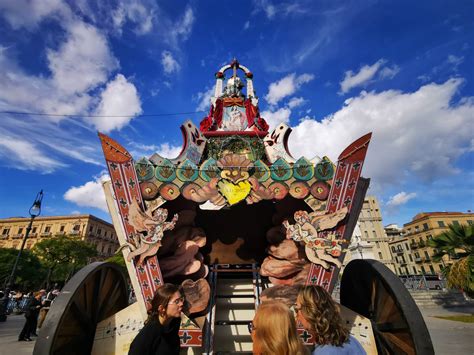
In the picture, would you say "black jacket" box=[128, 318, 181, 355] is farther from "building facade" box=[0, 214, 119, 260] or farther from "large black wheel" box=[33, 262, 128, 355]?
"building facade" box=[0, 214, 119, 260]

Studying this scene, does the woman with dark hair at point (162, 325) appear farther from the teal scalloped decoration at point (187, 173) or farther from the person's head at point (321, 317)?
the teal scalloped decoration at point (187, 173)

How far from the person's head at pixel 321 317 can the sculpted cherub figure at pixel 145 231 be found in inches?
125

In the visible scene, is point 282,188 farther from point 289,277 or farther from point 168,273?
point 168,273

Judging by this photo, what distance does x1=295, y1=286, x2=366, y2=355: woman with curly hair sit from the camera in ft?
6.24

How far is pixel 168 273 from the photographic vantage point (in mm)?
5074

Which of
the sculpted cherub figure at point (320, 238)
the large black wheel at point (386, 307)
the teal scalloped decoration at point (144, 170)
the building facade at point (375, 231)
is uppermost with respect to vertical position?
the building facade at point (375, 231)

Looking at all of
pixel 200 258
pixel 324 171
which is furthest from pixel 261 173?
pixel 200 258

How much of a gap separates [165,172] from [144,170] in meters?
0.39

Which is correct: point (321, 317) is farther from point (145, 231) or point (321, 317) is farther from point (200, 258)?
point (200, 258)

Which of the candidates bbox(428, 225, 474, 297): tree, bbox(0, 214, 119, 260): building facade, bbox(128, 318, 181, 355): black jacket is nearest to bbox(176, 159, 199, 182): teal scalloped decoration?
bbox(128, 318, 181, 355): black jacket

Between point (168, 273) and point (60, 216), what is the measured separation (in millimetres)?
53756

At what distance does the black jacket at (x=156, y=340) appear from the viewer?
7.12 ft

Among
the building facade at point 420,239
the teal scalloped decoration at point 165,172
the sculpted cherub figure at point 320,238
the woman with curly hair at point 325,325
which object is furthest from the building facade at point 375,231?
the woman with curly hair at point 325,325

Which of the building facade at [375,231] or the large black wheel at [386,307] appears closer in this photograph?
the large black wheel at [386,307]
